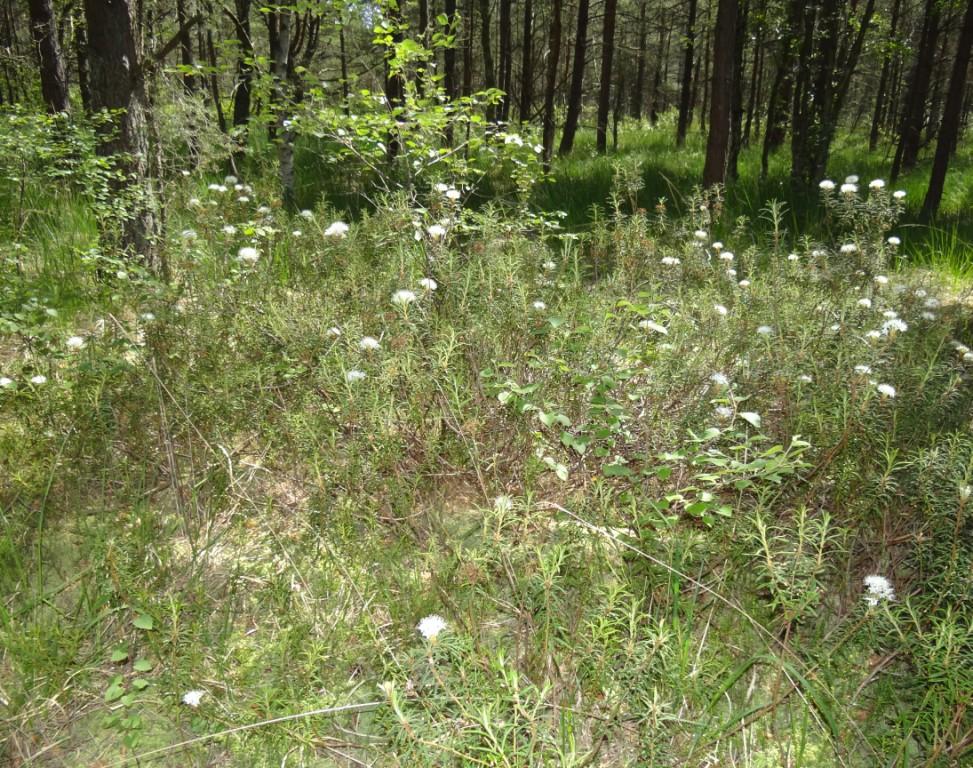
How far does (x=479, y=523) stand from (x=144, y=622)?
4.10 feet

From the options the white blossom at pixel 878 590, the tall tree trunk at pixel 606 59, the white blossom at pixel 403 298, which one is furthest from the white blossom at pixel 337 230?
the tall tree trunk at pixel 606 59

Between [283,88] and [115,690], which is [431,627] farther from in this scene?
[283,88]

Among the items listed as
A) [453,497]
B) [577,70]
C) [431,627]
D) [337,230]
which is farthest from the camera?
Result: [577,70]

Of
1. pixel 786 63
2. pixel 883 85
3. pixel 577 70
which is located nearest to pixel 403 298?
pixel 786 63

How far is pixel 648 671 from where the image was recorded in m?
1.75

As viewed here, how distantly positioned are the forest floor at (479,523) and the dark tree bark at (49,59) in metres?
7.08

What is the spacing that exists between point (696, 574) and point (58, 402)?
117 inches

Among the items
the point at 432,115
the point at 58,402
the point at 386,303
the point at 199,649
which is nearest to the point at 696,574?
the point at 199,649

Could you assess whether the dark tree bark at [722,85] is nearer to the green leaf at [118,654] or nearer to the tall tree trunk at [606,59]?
the green leaf at [118,654]

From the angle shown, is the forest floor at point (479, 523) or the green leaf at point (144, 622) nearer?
the forest floor at point (479, 523)

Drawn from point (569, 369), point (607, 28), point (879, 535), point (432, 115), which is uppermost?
point (607, 28)

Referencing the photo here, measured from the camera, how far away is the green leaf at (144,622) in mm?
1838

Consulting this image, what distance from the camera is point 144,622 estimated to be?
1.85m

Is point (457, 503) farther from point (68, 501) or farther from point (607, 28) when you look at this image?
point (607, 28)
